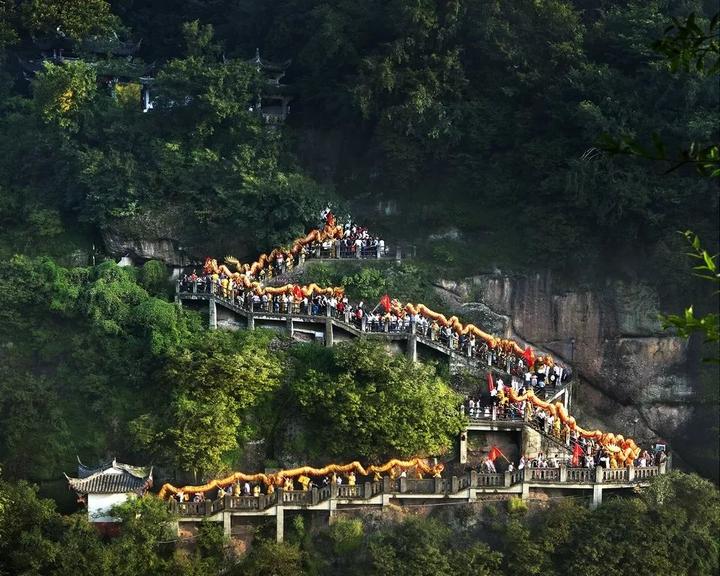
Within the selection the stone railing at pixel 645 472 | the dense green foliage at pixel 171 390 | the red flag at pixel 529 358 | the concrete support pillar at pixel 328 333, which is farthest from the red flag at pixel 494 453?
the concrete support pillar at pixel 328 333

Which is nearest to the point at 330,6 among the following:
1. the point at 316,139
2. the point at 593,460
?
the point at 316,139

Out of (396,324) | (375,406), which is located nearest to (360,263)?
(396,324)

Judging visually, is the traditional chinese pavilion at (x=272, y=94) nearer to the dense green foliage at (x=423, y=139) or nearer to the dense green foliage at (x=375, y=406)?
the dense green foliage at (x=423, y=139)

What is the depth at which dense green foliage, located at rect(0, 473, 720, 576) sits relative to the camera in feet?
91.0

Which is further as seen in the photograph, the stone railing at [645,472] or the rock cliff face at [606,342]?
the rock cliff face at [606,342]

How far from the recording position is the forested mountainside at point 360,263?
98.6 ft

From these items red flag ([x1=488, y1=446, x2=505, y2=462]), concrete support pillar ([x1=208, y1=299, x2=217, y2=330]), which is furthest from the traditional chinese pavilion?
red flag ([x1=488, y1=446, x2=505, y2=462])

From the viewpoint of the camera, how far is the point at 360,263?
116 feet

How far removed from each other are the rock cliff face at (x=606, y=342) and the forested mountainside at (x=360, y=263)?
6cm

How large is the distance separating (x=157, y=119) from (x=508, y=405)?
46.1ft

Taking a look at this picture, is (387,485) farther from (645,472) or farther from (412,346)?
(645,472)

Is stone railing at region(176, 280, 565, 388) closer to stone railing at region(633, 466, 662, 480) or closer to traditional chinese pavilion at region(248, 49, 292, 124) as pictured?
stone railing at region(633, 466, 662, 480)

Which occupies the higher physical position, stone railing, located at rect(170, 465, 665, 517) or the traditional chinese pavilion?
the traditional chinese pavilion

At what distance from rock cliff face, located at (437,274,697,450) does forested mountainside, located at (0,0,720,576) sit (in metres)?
0.06
